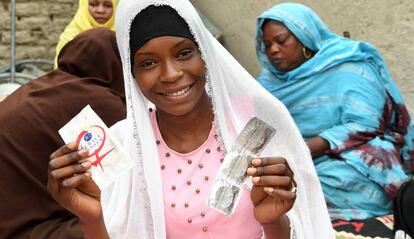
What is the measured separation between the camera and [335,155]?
11.3 feet

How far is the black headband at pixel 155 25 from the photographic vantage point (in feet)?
6.27

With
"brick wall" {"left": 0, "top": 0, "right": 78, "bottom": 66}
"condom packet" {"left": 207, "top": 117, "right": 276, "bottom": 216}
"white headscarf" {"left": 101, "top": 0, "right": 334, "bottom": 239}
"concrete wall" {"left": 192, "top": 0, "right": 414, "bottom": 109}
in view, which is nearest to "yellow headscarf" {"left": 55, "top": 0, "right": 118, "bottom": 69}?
"brick wall" {"left": 0, "top": 0, "right": 78, "bottom": 66}

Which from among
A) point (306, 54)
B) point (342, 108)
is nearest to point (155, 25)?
point (342, 108)

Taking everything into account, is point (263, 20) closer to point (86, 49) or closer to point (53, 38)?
point (86, 49)

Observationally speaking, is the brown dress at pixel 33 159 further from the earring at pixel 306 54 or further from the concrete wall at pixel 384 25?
the concrete wall at pixel 384 25

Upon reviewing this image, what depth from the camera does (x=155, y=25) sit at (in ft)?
6.29

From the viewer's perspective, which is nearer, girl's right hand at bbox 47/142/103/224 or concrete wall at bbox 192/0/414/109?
girl's right hand at bbox 47/142/103/224

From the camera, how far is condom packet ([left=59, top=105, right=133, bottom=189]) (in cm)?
175

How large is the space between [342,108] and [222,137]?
166cm

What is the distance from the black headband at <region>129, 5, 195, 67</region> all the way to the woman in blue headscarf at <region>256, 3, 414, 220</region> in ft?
5.50

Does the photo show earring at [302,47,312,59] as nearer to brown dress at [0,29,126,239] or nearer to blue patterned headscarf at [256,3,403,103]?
blue patterned headscarf at [256,3,403,103]

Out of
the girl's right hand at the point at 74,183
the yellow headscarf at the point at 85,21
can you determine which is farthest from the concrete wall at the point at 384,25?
the girl's right hand at the point at 74,183

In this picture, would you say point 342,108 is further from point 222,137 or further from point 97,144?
point 97,144

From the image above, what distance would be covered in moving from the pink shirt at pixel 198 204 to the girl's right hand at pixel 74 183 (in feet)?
0.78
